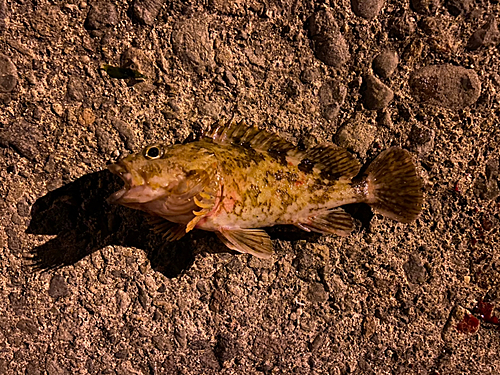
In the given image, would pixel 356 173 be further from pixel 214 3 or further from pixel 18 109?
pixel 18 109

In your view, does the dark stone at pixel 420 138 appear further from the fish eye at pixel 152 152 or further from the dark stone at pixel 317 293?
the fish eye at pixel 152 152

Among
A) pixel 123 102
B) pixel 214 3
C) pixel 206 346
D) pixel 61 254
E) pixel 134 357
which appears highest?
pixel 214 3

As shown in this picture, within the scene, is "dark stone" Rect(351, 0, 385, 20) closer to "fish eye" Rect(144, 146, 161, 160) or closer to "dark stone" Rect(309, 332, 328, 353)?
"fish eye" Rect(144, 146, 161, 160)

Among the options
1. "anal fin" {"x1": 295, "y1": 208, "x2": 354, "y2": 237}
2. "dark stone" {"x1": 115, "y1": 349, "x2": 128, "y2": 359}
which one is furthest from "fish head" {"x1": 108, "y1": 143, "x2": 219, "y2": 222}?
"dark stone" {"x1": 115, "y1": 349, "x2": 128, "y2": 359}

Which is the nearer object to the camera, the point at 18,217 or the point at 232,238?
the point at 232,238

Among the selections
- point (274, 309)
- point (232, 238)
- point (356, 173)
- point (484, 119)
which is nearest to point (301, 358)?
point (274, 309)

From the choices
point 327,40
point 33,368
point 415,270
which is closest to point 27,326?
point 33,368
